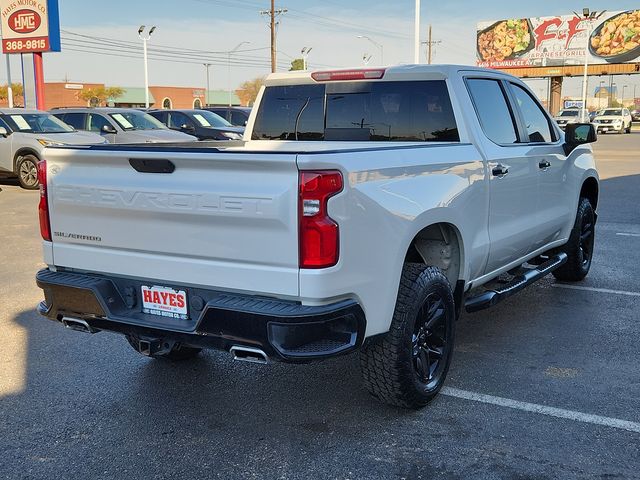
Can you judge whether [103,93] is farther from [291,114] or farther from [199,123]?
[291,114]

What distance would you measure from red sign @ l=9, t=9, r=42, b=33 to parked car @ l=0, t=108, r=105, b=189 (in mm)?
11224

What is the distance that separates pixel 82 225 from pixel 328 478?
192 centimetres

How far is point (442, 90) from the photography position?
15.8 ft

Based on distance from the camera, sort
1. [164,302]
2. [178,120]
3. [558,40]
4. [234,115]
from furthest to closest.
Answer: [558,40]
[234,115]
[178,120]
[164,302]

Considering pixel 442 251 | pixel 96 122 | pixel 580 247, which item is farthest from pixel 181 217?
pixel 96 122

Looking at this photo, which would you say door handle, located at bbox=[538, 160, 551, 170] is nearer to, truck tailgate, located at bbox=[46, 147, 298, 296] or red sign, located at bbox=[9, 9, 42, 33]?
truck tailgate, located at bbox=[46, 147, 298, 296]

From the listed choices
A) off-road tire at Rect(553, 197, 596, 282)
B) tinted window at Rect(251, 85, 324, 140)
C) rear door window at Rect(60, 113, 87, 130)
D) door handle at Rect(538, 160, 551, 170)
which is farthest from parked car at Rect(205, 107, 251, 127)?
door handle at Rect(538, 160, 551, 170)

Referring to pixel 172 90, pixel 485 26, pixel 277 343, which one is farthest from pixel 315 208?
pixel 172 90

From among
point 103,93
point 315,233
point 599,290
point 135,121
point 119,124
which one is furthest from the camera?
point 103,93

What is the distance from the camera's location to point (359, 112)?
5148mm

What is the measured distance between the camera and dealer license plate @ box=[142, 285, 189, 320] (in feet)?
11.6

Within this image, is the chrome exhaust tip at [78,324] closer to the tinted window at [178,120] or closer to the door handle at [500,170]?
the door handle at [500,170]

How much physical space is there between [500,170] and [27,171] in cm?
1326

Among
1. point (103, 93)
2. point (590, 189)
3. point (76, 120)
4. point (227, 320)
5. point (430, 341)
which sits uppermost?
point (103, 93)
